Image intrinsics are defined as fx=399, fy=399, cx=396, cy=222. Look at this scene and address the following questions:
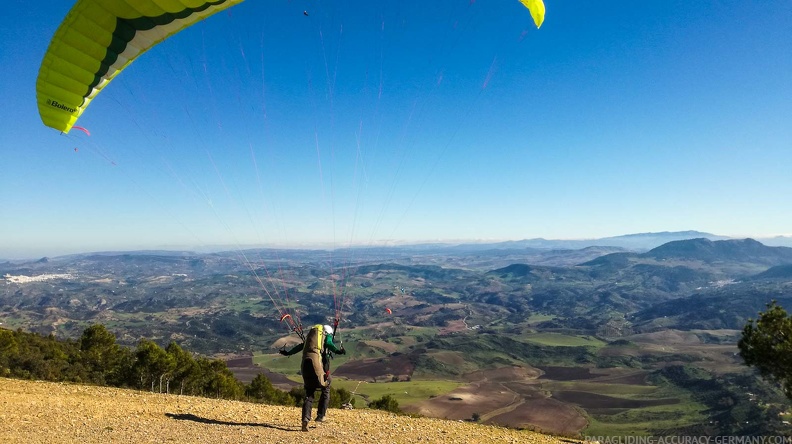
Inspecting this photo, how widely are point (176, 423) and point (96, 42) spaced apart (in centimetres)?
1118

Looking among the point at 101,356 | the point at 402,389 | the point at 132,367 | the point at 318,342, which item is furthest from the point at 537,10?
the point at 402,389

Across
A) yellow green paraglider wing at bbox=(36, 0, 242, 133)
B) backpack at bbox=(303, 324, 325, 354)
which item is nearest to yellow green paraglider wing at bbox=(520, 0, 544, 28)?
yellow green paraglider wing at bbox=(36, 0, 242, 133)

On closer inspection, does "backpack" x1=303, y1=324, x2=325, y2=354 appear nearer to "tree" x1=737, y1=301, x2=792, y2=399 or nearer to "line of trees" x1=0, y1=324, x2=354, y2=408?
"tree" x1=737, y1=301, x2=792, y2=399

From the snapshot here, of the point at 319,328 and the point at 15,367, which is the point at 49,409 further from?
the point at 15,367

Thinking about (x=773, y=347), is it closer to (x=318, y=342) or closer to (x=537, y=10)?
(x=537, y=10)

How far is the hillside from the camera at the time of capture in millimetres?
10625

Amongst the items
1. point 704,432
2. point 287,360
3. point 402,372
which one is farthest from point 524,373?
point 287,360

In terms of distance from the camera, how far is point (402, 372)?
6501 inches

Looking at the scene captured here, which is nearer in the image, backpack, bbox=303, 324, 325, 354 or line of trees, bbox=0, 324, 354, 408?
backpack, bbox=303, 324, 325, 354

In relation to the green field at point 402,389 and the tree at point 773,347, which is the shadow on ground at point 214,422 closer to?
the tree at point 773,347

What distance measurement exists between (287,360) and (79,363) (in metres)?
151

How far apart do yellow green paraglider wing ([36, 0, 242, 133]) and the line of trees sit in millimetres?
26454

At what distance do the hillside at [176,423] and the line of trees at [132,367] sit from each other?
57.5 feet

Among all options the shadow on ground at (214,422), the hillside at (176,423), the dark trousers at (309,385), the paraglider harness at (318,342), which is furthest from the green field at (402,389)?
the dark trousers at (309,385)
